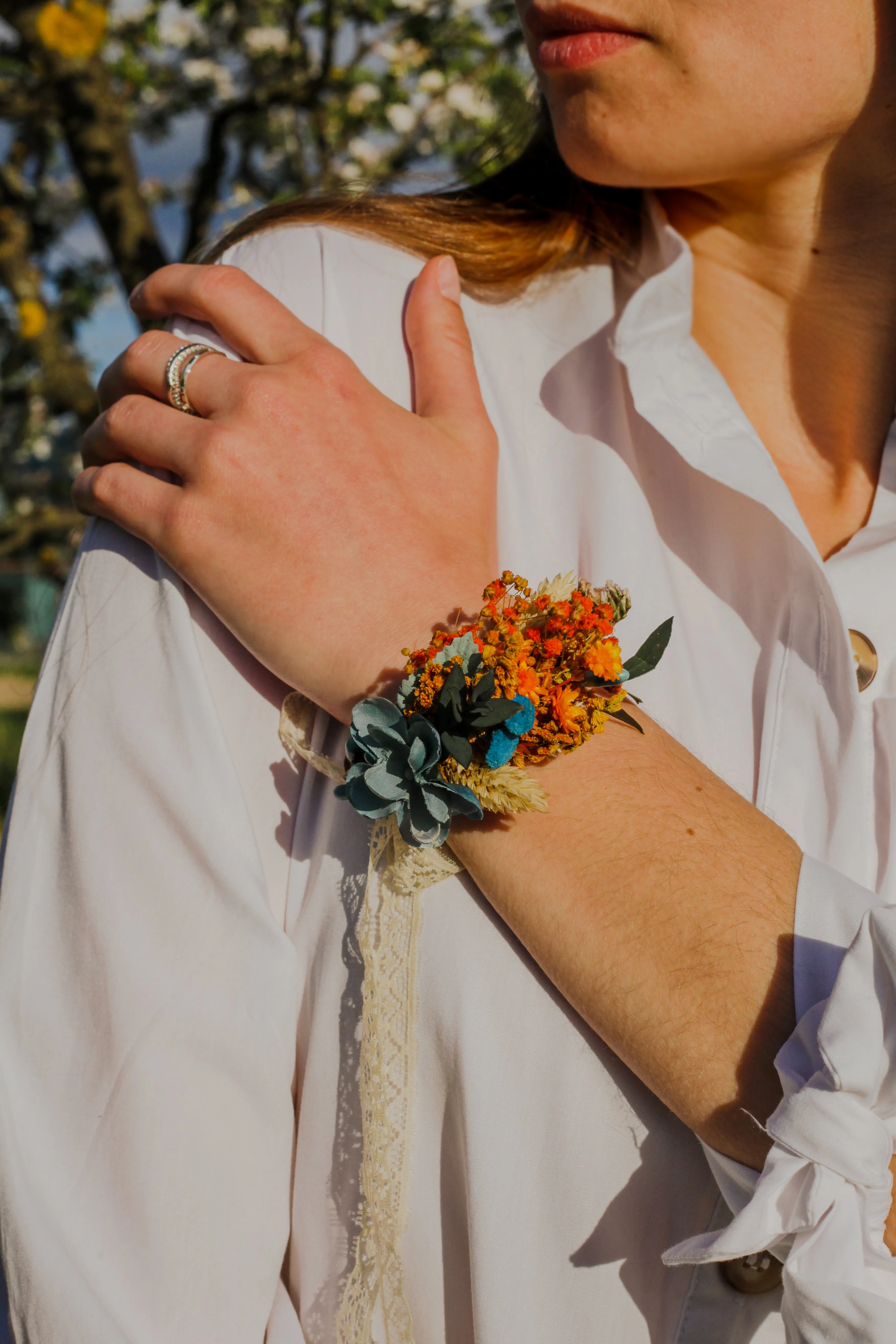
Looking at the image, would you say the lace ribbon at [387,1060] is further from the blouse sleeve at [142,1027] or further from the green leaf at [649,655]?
the green leaf at [649,655]

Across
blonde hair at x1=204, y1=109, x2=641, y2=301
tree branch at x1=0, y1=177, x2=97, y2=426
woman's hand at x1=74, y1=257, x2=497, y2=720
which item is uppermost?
tree branch at x1=0, y1=177, x2=97, y2=426

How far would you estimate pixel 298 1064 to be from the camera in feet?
4.05

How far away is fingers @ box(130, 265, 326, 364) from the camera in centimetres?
123

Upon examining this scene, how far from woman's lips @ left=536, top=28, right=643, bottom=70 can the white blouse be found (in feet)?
2.07

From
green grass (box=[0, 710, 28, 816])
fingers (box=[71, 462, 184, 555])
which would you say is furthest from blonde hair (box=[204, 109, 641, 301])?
green grass (box=[0, 710, 28, 816])

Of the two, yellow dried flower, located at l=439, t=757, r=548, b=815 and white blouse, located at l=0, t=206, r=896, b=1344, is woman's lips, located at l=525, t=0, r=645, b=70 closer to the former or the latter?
white blouse, located at l=0, t=206, r=896, b=1344

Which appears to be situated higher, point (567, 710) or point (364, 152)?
point (364, 152)

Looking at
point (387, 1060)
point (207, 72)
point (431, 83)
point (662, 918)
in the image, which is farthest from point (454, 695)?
point (207, 72)

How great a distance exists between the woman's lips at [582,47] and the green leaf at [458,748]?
97 centimetres

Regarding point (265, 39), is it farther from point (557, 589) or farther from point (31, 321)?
point (557, 589)

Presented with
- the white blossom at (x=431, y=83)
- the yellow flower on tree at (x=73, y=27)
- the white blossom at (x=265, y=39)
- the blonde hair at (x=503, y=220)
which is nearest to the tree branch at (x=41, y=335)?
the yellow flower on tree at (x=73, y=27)

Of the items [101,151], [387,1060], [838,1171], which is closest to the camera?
[838,1171]

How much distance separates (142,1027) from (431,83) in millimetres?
5321

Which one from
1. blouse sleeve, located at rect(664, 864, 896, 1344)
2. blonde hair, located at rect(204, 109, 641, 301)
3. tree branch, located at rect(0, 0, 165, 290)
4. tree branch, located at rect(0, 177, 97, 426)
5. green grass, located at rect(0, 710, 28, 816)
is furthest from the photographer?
green grass, located at rect(0, 710, 28, 816)
